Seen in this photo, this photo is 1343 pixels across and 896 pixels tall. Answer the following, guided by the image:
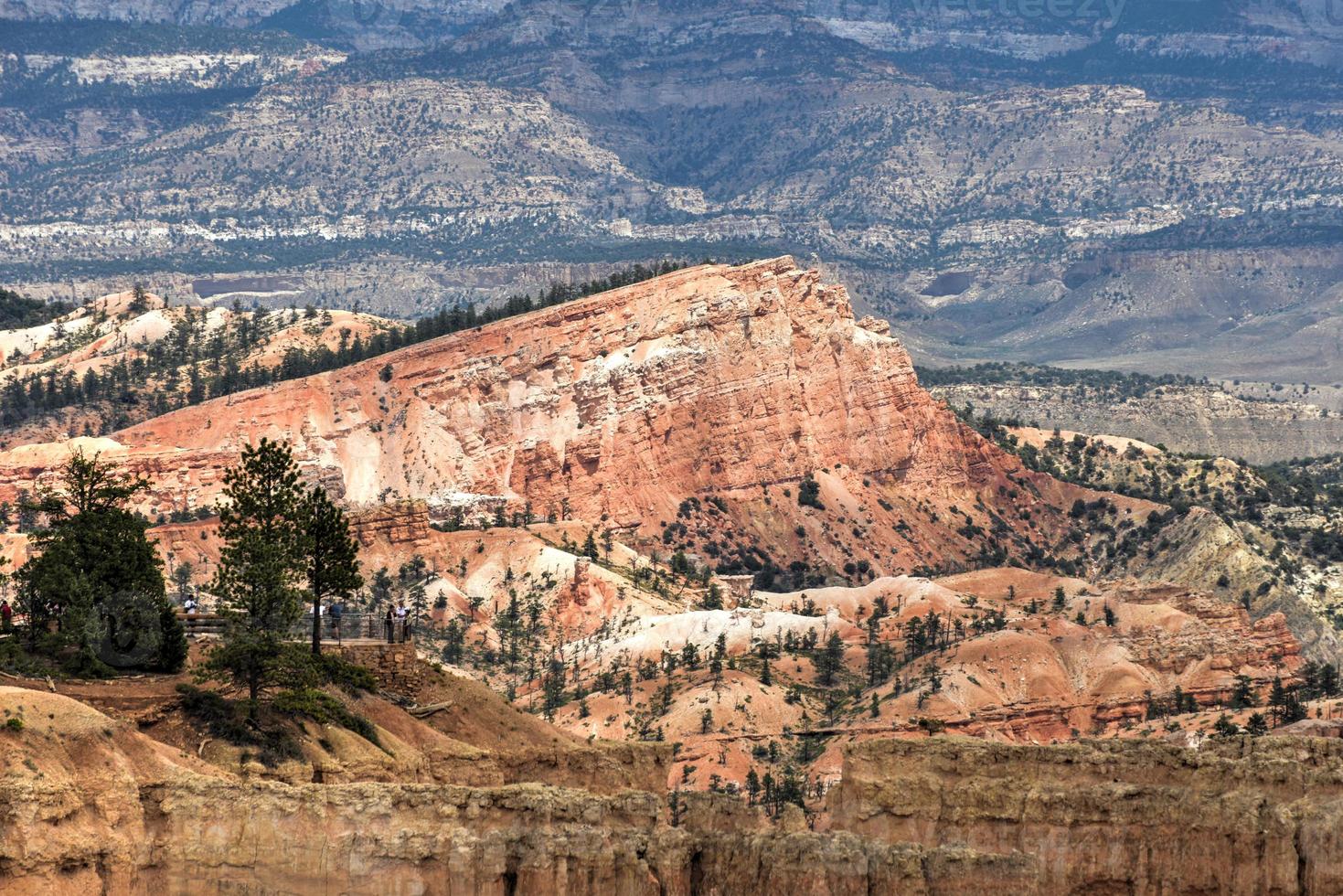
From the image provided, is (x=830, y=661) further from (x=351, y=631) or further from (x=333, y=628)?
(x=333, y=628)

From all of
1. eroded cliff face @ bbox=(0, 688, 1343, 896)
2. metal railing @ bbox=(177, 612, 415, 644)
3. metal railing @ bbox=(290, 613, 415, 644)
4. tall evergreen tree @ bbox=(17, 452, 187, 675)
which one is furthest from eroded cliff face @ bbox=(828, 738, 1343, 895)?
tall evergreen tree @ bbox=(17, 452, 187, 675)

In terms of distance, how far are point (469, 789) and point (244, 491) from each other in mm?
20245

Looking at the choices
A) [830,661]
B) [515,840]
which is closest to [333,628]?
[515,840]

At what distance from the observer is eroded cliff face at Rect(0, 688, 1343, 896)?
246 ft

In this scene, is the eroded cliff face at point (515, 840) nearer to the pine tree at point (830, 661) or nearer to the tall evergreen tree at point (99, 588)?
the tall evergreen tree at point (99, 588)

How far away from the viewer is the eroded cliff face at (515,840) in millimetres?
74938

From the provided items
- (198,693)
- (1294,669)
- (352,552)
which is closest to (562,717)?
(1294,669)

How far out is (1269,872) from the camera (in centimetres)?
7912

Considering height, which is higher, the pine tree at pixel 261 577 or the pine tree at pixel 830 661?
the pine tree at pixel 830 661

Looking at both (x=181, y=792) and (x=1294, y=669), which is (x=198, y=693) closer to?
(x=181, y=792)

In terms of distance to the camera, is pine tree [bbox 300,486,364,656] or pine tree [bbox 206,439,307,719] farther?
pine tree [bbox 300,486,364,656]

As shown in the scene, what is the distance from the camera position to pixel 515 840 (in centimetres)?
7575

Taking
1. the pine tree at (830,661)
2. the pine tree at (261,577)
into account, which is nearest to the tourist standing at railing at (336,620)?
the pine tree at (261,577)

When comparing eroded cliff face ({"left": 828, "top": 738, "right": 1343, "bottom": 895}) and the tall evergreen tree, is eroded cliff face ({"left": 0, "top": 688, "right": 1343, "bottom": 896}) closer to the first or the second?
eroded cliff face ({"left": 828, "top": 738, "right": 1343, "bottom": 895})
